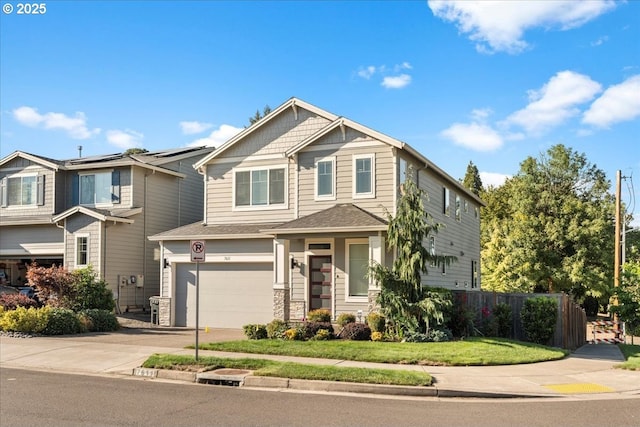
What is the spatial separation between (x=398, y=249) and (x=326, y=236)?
109 inches

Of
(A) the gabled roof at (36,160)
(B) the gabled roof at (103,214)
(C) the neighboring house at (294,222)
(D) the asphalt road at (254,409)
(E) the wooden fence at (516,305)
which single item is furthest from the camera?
(A) the gabled roof at (36,160)

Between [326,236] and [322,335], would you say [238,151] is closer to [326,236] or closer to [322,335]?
[326,236]

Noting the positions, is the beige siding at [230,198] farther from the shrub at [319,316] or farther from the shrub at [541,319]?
the shrub at [541,319]

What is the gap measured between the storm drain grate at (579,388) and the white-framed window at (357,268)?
9.27 meters

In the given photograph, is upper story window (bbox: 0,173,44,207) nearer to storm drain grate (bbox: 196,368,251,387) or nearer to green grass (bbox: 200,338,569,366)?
green grass (bbox: 200,338,569,366)

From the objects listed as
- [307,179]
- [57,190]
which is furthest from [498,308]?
[57,190]

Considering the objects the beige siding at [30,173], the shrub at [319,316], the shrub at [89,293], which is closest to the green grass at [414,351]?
the shrub at [319,316]

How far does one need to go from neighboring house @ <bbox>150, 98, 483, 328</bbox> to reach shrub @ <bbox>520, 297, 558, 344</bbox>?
15.5 feet

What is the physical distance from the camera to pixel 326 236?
66.7 feet

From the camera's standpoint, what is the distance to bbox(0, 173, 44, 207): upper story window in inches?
1161

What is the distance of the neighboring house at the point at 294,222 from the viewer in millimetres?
20859

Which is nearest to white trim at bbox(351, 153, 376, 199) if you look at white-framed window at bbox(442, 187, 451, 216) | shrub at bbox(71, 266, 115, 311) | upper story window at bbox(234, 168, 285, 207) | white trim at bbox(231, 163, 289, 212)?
white trim at bbox(231, 163, 289, 212)

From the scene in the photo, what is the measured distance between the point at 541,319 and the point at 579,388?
24.1ft

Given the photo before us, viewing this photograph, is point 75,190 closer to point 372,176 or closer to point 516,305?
point 372,176
